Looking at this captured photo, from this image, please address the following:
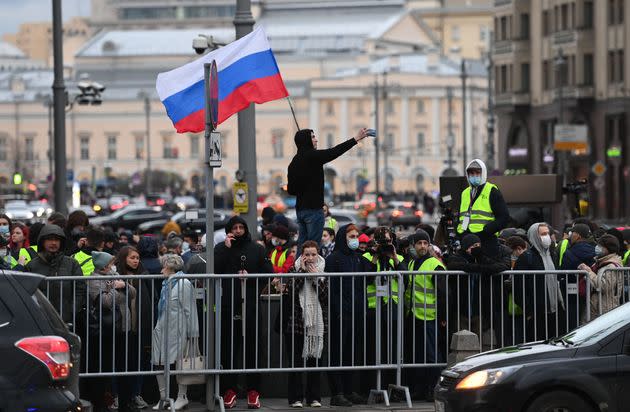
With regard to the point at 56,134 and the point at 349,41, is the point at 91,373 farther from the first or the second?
the point at 349,41

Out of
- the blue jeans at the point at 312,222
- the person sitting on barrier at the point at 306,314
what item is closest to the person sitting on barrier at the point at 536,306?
the person sitting on barrier at the point at 306,314

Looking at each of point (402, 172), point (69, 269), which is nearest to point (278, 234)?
point (69, 269)

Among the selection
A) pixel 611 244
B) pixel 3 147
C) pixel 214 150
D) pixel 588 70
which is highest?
pixel 588 70

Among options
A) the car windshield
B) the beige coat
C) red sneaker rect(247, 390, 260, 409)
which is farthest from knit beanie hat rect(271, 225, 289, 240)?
the car windshield

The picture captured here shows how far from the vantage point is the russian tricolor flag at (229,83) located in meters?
18.2

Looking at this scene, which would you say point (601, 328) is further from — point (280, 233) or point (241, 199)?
point (241, 199)

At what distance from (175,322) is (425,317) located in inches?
91.6

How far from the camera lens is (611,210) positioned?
70.4 m

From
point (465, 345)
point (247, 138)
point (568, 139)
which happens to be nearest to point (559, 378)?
point (465, 345)

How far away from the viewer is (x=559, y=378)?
13883mm

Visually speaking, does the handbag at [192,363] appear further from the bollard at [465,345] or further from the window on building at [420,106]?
the window on building at [420,106]

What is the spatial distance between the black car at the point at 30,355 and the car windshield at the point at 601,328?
4.28 meters

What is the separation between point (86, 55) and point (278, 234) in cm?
17596

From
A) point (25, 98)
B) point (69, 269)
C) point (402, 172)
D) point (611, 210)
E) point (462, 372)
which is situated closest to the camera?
point (462, 372)
